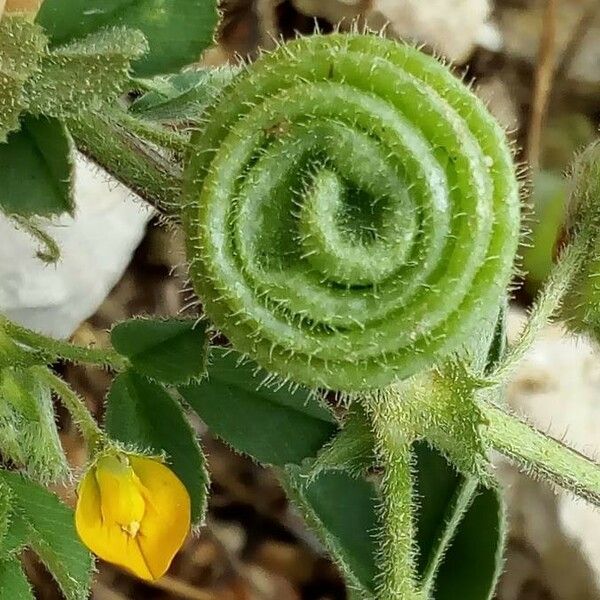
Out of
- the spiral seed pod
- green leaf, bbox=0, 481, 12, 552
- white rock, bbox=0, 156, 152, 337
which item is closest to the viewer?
the spiral seed pod

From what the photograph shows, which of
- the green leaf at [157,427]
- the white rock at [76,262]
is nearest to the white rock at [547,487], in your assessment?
the white rock at [76,262]

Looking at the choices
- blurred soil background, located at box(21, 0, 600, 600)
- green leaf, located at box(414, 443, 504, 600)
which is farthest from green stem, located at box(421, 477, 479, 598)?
A: blurred soil background, located at box(21, 0, 600, 600)

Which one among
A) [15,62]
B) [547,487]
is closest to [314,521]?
[15,62]

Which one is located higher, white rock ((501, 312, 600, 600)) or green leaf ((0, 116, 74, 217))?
white rock ((501, 312, 600, 600))

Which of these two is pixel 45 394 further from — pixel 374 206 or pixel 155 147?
pixel 374 206

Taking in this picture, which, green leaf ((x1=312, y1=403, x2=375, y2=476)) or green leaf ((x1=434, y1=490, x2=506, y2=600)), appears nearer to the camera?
green leaf ((x1=312, y1=403, x2=375, y2=476))

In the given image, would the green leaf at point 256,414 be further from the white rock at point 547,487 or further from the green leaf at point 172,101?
the white rock at point 547,487

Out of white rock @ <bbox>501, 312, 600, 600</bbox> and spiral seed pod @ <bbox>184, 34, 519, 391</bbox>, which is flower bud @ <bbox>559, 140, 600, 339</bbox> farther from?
white rock @ <bbox>501, 312, 600, 600</bbox>
